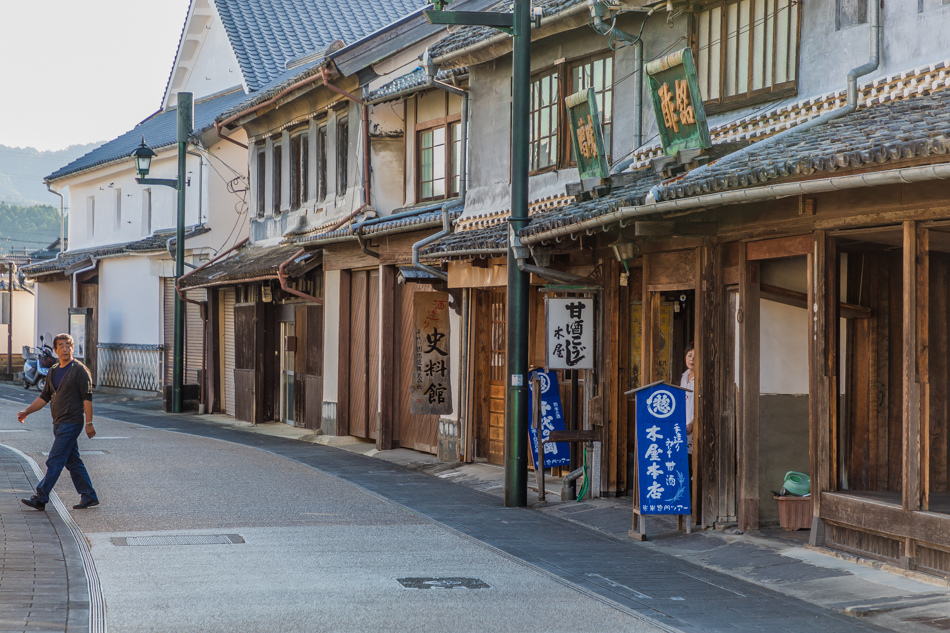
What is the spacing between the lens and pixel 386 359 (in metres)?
20.5

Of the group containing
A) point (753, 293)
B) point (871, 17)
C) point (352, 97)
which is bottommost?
point (753, 293)

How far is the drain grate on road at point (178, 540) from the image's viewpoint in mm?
10766

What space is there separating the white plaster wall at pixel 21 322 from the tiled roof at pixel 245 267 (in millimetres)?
28248

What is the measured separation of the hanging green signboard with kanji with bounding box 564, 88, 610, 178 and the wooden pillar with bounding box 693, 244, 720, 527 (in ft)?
6.30

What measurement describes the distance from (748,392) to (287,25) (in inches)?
958

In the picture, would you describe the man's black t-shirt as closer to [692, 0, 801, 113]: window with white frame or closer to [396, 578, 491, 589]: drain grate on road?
[396, 578, 491, 589]: drain grate on road

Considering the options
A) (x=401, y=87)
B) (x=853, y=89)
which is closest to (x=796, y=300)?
(x=853, y=89)

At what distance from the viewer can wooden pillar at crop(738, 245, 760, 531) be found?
1135 cm

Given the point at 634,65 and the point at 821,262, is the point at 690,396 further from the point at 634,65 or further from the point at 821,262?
the point at 634,65

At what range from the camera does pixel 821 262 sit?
33.6 feet

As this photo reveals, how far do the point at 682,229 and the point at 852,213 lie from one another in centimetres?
233

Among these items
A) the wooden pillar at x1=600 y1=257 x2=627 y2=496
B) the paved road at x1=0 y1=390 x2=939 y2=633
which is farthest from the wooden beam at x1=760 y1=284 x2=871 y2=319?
the wooden pillar at x1=600 y1=257 x2=627 y2=496

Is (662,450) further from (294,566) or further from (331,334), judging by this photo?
(331,334)

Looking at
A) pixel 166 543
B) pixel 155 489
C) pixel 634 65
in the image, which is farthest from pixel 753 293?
pixel 155 489
